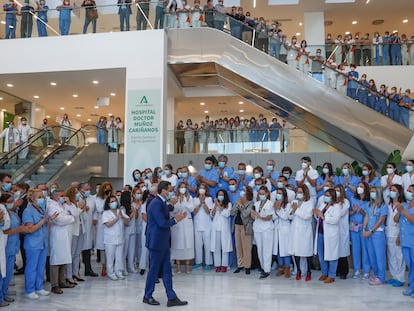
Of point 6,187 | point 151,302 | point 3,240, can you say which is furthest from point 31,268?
point 151,302

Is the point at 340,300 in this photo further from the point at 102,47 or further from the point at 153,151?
the point at 102,47

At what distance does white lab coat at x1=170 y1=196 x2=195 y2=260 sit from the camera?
26.6 ft

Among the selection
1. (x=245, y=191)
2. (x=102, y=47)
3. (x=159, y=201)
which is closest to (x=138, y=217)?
(x=245, y=191)

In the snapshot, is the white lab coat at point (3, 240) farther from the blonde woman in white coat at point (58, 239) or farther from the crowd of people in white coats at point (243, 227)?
the blonde woman in white coat at point (58, 239)

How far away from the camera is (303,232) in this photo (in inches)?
303

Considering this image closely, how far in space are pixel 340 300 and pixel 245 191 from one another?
2.88 metres

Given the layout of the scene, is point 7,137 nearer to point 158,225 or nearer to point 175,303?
point 158,225

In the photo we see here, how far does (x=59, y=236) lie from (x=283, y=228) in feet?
13.6

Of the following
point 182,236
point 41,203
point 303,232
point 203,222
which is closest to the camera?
point 41,203

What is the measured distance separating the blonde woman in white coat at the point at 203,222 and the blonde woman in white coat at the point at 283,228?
141 centimetres

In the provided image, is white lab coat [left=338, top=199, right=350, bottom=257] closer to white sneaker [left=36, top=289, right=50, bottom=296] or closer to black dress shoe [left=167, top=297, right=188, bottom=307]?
black dress shoe [left=167, top=297, right=188, bottom=307]

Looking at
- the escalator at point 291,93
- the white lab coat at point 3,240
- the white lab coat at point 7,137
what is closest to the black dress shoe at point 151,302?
the white lab coat at point 3,240

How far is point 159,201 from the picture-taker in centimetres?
584

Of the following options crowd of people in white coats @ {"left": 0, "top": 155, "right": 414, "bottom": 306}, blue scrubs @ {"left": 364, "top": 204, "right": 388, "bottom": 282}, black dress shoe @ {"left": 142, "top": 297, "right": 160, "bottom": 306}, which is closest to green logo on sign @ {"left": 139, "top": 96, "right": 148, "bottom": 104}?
crowd of people in white coats @ {"left": 0, "top": 155, "right": 414, "bottom": 306}
